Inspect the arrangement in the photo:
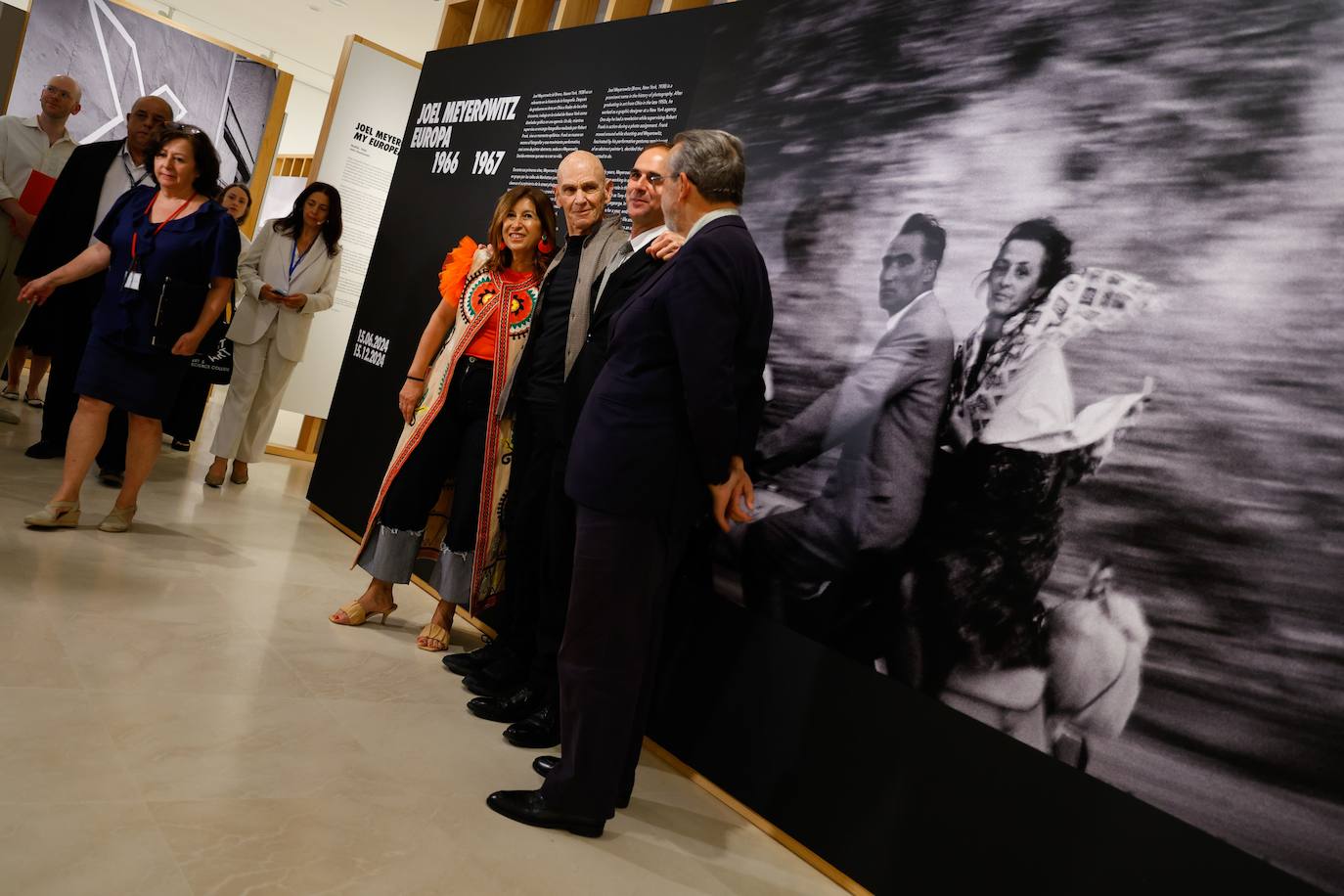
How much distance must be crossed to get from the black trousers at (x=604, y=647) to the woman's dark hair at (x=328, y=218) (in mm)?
4009

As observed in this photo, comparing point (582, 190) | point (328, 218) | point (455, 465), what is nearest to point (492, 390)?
point (455, 465)

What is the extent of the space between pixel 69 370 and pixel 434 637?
9.40ft

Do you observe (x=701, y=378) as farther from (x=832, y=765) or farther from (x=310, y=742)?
(x=310, y=742)

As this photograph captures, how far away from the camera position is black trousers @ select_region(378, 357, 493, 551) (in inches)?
136

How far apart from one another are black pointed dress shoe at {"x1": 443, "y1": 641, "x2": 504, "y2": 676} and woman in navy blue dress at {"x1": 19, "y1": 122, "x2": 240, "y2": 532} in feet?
4.91

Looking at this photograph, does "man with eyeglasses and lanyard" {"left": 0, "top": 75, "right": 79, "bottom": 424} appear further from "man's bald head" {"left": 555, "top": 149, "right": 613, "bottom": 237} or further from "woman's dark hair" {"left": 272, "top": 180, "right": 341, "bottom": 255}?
"man's bald head" {"left": 555, "top": 149, "right": 613, "bottom": 237}

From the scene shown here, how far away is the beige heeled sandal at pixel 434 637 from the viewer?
3.60 metres

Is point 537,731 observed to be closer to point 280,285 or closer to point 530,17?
point 530,17

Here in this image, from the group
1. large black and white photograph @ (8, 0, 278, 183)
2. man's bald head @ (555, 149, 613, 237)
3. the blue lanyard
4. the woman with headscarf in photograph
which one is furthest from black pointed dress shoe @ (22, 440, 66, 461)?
the woman with headscarf in photograph

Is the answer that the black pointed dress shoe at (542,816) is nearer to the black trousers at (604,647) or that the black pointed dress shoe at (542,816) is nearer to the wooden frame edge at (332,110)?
the black trousers at (604,647)

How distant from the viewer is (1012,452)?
7.50ft

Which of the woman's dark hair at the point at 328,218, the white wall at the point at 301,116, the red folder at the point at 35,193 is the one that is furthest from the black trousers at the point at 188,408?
the white wall at the point at 301,116

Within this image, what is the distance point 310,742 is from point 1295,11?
8.82 feet

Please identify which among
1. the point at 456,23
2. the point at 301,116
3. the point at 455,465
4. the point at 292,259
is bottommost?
the point at 455,465
